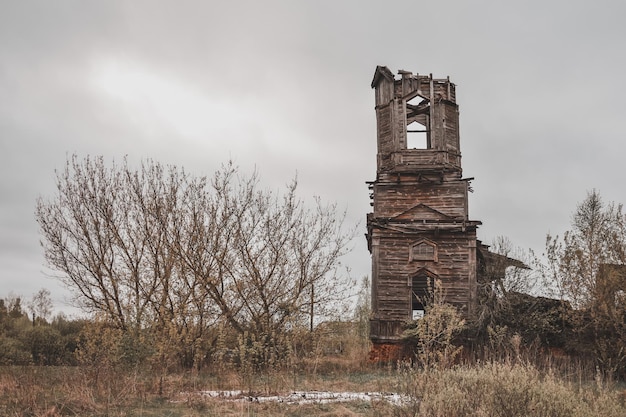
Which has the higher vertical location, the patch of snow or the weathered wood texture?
the weathered wood texture

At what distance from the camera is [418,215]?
902 inches

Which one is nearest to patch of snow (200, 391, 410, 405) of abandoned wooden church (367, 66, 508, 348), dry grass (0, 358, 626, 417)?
dry grass (0, 358, 626, 417)

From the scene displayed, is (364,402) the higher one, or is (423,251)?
(423,251)

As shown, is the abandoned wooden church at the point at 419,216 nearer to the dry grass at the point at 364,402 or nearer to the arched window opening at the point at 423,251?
the arched window opening at the point at 423,251

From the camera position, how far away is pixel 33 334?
2316cm

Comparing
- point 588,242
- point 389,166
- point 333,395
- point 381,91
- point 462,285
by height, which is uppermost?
point 381,91

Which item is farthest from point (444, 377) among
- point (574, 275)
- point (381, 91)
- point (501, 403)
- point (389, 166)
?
point (381, 91)

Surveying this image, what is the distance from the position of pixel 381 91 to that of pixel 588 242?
10.6 meters

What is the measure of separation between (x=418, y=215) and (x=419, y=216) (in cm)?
6

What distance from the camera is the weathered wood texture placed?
22.2 metres

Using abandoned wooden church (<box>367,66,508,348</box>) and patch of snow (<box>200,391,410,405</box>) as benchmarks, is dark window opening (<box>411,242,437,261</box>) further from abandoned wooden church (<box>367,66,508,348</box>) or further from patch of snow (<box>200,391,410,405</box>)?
patch of snow (<box>200,391,410,405</box>)

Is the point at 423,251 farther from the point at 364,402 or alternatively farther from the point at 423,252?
the point at 364,402

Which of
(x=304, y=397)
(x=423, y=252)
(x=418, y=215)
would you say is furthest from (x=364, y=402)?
(x=418, y=215)

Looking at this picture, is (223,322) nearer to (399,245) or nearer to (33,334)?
(399,245)
